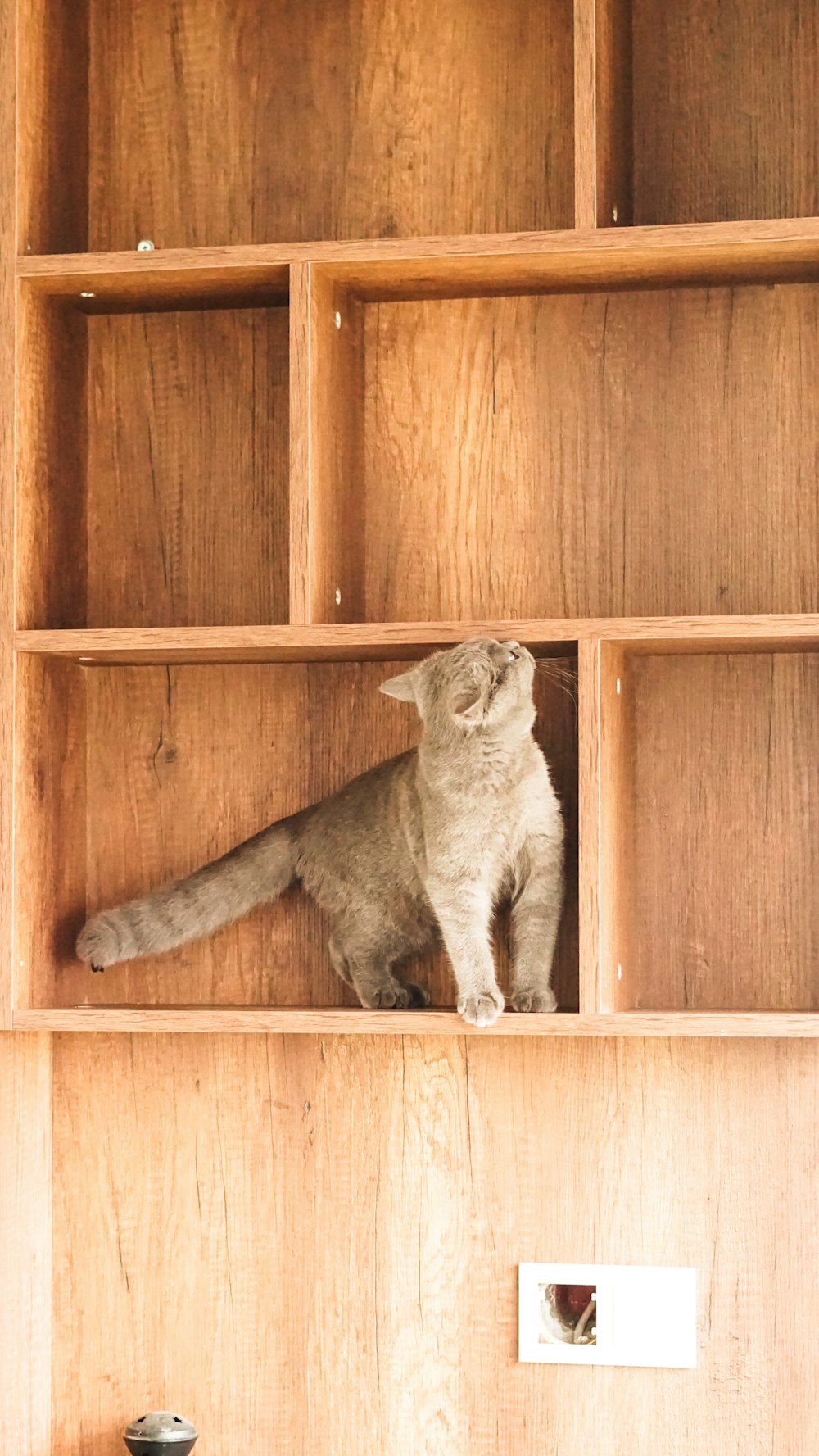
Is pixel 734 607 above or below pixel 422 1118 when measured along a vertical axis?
above

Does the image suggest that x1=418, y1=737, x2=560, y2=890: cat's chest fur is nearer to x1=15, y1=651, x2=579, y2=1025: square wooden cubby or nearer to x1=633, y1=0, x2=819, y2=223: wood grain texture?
x1=15, y1=651, x2=579, y2=1025: square wooden cubby

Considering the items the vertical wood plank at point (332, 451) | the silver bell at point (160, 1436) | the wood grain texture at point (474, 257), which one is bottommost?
the silver bell at point (160, 1436)

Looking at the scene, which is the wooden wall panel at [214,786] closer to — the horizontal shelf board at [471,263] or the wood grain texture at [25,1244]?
the wood grain texture at [25,1244]

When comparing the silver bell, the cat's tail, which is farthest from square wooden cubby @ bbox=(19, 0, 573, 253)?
the silver bell

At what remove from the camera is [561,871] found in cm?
156

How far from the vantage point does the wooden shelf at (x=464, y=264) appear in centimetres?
152

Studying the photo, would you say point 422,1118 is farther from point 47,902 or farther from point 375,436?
point 375,436

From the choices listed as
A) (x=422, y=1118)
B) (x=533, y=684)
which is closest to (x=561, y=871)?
(x=533, y=684)

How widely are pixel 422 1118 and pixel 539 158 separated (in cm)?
100

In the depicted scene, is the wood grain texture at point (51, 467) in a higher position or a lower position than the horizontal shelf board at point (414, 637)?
higher

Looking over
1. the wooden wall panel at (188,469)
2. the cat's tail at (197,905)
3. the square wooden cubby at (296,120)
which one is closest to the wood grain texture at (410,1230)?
the cat's tail at (197,905)

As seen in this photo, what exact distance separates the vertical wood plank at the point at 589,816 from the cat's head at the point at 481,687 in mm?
52

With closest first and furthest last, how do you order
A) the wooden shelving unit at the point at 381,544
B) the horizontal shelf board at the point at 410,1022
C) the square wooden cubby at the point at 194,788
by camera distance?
1. the horizontal shelf board at the point at 410,1022
2. the wooden shelving unit at the point at 381,544
3. the square wooden cubby at the point at 194,788

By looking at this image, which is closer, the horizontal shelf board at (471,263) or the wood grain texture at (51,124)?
the horizontal shelf board at (471,263)
